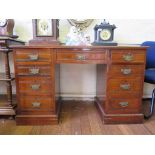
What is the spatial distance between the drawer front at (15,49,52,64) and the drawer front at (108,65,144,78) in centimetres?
54

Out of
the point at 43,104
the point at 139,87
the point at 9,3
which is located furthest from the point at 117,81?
the point at 9,3

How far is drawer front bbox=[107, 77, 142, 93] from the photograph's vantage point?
1.50 metres

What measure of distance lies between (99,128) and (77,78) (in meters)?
0.79

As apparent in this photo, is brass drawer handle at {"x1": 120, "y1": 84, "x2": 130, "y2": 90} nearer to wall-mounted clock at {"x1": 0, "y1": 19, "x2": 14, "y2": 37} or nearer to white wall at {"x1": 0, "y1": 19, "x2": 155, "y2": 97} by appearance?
white wall at {"x1": 0, "y1": 19, "x2": 155, "y2": 97}

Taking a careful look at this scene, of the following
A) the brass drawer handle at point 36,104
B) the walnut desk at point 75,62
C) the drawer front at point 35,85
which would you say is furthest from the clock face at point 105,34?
the brass drawer handle at point 36,104

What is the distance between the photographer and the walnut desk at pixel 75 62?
4.71 ft

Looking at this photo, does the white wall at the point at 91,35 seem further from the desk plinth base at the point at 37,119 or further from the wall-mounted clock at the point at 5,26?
the desk plinth base at the point at 37,119

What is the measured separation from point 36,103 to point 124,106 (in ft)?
2.58

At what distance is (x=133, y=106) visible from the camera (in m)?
1.55

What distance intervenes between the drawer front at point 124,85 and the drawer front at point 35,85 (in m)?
0.53

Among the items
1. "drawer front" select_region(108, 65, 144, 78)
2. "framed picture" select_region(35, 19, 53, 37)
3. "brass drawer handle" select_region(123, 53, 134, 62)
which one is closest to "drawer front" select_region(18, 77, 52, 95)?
"framed picture" select_region(35, 19, 53, 37)

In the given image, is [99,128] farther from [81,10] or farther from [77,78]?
[81,10]

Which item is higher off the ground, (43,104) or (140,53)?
(140,53)

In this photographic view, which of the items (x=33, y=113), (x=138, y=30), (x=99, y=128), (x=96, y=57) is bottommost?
(x=99, y=128)
